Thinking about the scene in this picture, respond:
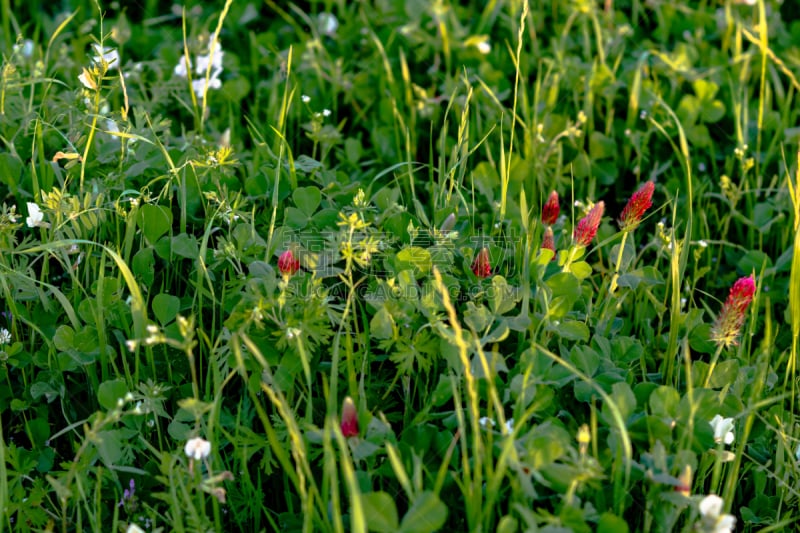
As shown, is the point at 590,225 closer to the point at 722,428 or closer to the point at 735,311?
the point at 735,311

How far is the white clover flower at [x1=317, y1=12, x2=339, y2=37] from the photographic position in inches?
139

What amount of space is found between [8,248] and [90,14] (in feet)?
6.09

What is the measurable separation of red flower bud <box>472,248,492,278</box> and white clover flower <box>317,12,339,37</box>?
170 cm

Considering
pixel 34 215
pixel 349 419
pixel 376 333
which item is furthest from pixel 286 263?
pixel 34 215

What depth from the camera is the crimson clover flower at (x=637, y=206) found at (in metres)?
2.18

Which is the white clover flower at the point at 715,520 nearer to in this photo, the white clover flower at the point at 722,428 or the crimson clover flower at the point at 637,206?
the white clover flower at the point at 722,428

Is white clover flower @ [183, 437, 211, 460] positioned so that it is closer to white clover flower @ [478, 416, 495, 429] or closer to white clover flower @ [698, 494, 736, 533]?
white clover flower @ [478, 416, 495, 429]

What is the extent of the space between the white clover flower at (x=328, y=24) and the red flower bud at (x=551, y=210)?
1520 millimetres

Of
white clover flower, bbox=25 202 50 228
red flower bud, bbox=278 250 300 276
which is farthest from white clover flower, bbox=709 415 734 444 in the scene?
white clover flower, bbox=25 202 50 228

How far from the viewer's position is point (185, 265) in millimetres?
2338

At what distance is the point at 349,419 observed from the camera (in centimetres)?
176

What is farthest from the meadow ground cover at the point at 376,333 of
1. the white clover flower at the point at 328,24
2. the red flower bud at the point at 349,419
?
the white clover flower at the point at 328,24

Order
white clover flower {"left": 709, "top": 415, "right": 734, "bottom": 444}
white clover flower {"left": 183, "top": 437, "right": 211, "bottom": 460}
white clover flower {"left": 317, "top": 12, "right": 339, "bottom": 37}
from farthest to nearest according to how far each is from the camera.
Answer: white clover flower {"left": 317, "top": 12, "right": 339, "bottom": 37} < white clover flower {"left": 709, "top": 415, "right": 734, "bottom": 444} < white clover flower {"left": 183, "top": 437, "right": 211, "bottom": 460}

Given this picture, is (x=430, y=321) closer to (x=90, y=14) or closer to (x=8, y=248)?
(x=8, y=248)
